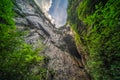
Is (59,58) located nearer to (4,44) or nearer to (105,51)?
(105,51)

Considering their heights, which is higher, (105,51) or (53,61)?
(53,61)

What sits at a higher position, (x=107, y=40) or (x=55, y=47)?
(x=55, y=47)

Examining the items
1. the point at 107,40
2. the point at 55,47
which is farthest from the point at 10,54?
the point at 55,47

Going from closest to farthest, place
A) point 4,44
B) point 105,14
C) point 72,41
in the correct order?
point 4,44 < point 105,14 < point 72,41

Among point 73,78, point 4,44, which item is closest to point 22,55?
point 4,44

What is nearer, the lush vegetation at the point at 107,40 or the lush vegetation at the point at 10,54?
the lush vegetation at the point at 10,54

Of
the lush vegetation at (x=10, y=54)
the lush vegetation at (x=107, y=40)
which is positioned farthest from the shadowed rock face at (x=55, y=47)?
the lush vegetation at (x=10, y=54)

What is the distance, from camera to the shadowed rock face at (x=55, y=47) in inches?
518

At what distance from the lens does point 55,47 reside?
611 inches

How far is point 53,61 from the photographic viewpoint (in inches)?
527

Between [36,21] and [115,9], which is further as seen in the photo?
[36,21]

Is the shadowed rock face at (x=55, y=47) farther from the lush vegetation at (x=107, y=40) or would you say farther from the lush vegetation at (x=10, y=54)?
the lush vegetation at (x=10, y=54)

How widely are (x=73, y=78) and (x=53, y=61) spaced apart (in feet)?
7.23

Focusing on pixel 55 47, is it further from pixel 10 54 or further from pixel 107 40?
pixel 10 54
